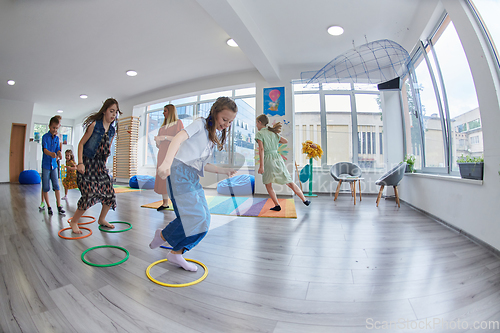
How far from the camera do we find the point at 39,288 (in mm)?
1170

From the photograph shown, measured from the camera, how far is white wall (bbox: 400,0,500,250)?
1844mm

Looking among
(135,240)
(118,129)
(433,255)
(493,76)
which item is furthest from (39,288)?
(493,76)

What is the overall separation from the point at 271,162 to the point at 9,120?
A: 913cm

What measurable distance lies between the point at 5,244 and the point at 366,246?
2.99 meters

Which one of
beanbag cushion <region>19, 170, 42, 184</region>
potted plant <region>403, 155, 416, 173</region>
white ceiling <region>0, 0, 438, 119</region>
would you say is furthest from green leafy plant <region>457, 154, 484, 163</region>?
beanbag cushion <region>19, 170, 42, 184</region>

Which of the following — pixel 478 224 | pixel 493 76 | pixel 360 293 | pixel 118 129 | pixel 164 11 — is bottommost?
pixel 360 293

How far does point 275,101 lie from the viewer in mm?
4812

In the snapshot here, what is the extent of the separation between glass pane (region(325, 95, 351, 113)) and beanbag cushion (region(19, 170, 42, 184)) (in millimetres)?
8986

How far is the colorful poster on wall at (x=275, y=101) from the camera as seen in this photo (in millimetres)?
4793

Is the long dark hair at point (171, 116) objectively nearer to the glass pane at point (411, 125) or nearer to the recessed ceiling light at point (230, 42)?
the recessed ceiling light at point (230, 42)

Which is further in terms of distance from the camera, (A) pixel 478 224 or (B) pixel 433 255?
(A) pixel 478 224

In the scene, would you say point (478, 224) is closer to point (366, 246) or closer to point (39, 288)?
point (366, 246)

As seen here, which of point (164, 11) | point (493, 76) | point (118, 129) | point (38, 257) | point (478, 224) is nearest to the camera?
point (38, 257)

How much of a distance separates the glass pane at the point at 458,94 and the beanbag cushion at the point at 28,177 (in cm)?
1025
